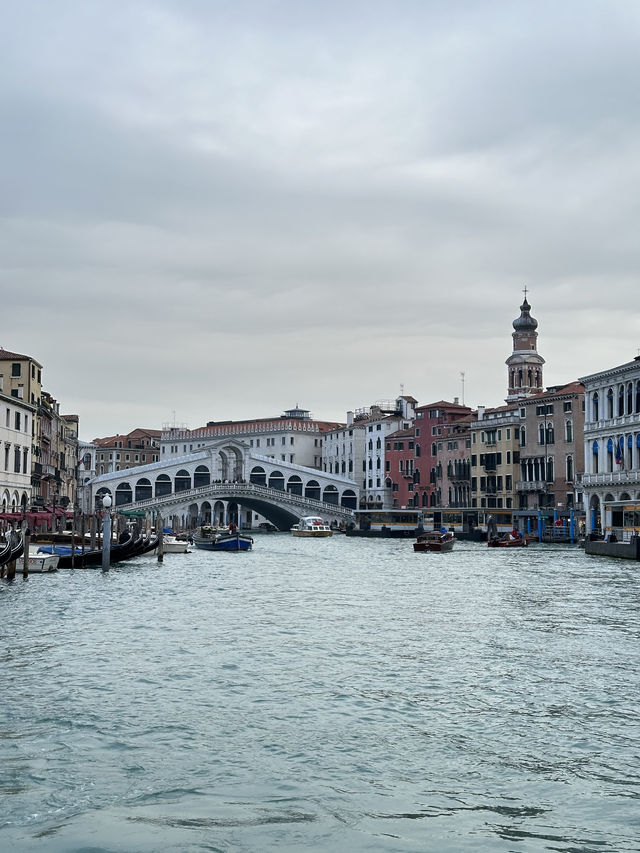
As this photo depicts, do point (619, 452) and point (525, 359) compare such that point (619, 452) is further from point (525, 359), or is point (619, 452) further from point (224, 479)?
point (224, 479)

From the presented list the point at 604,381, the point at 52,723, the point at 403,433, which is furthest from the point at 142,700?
the point at 403,433

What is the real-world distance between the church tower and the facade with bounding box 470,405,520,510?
14998 millimetres

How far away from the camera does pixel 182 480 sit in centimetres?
8875

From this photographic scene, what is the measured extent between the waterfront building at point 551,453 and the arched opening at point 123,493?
32.7 m

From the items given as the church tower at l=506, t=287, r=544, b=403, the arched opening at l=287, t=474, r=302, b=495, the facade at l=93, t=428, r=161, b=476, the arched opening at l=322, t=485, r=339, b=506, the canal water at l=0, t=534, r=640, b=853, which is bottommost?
the canal water at l=0, t=534, r=640, b=853

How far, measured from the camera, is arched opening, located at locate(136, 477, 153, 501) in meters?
85.9

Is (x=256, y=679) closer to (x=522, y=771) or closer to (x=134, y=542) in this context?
(x=522, y=771)

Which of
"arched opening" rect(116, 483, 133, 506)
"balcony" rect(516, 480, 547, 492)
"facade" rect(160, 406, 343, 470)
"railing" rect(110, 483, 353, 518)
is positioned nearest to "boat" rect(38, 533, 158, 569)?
"balcony" rect(516, 480, 547, 492)

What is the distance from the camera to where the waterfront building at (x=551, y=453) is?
2426 inches

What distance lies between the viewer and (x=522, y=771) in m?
8.61

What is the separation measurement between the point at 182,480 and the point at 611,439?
152 ft

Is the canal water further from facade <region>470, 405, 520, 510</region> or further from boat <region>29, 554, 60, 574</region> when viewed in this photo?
facade <region>470, 405, 520, 510</region>

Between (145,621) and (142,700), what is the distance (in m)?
7.29

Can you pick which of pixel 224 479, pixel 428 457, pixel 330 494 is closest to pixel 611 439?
pixel 428 457
